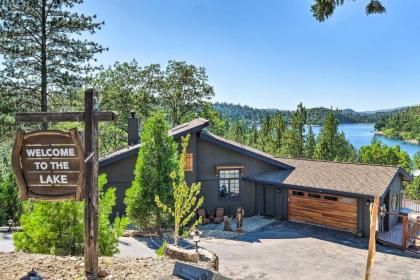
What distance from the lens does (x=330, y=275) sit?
10180 mm

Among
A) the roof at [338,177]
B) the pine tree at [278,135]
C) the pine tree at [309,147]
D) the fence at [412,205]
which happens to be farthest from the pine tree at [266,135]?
the roof at [338,177]

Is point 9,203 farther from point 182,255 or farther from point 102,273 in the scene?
point 102,273

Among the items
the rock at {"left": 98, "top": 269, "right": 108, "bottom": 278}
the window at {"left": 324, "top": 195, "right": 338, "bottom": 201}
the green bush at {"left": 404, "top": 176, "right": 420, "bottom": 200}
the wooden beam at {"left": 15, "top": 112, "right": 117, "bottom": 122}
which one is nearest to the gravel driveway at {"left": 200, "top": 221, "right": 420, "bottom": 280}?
the window at {"left": 324, "top": 195, "right": 338, "bottom": 201}

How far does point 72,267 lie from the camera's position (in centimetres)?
532

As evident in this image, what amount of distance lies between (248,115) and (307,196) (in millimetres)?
183948

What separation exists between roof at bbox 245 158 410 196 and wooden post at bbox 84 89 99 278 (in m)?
12.0

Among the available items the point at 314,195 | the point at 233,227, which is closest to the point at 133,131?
the point at 233,227

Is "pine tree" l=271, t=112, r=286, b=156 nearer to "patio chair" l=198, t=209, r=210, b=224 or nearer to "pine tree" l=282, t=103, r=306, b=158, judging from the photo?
"pine tree" l=282, t=103, r=306, b=158

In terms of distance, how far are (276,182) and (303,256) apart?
5.37m

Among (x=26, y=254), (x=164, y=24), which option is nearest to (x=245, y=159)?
(x=164, y=24)

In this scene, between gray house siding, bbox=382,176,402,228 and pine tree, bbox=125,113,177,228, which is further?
gray house siding, bbox=382,176,402,228

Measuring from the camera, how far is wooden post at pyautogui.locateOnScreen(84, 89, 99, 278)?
4.80 m

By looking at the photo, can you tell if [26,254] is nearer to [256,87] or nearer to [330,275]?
[330,275]

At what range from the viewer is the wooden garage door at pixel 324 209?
1538cm
